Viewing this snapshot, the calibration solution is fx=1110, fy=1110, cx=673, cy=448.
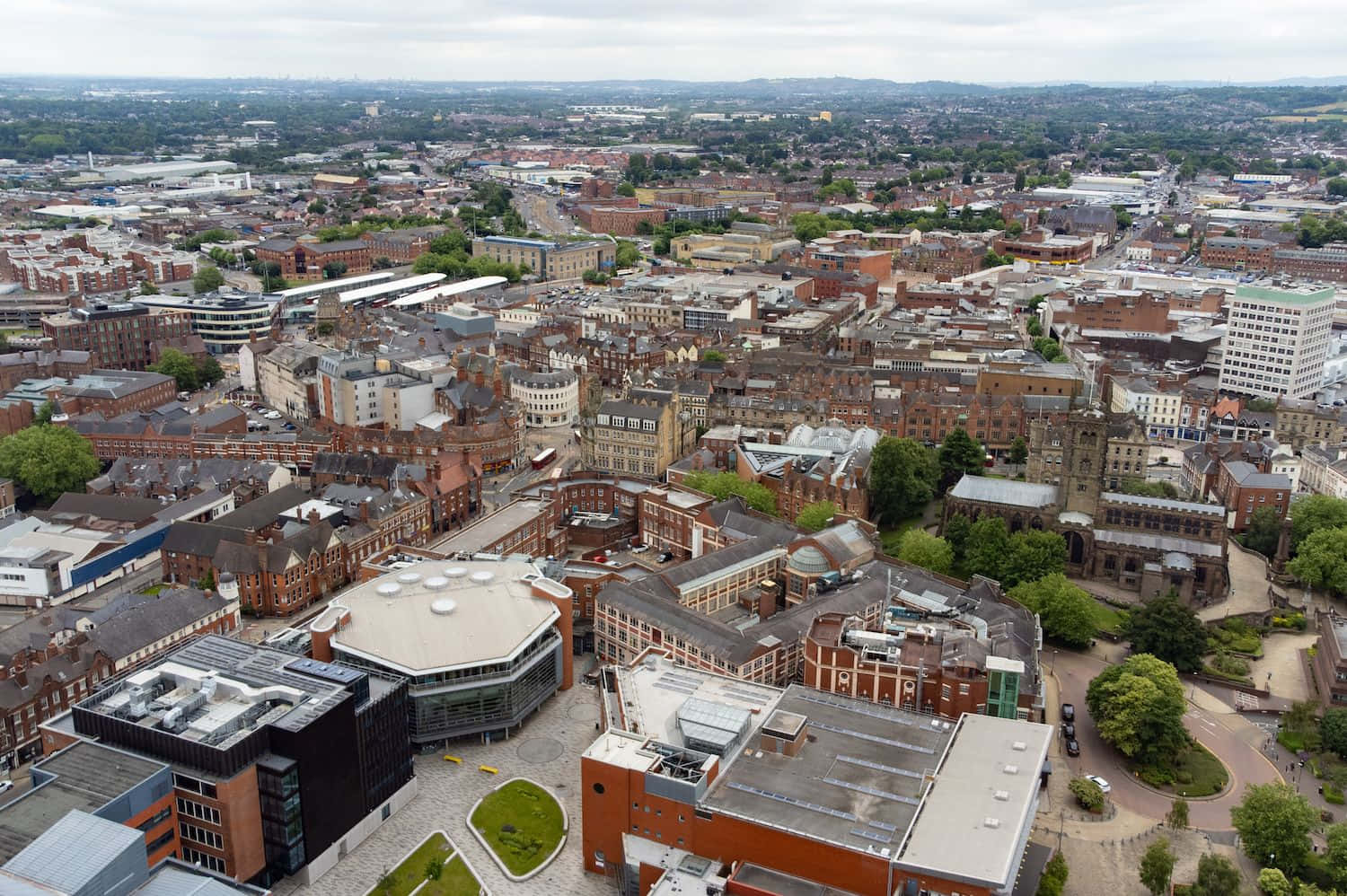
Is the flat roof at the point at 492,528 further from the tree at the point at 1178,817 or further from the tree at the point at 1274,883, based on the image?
the tree at the point at 1274,883

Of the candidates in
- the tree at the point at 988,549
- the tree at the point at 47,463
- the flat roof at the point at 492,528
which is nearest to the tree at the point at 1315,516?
the tree at the point at 988,549

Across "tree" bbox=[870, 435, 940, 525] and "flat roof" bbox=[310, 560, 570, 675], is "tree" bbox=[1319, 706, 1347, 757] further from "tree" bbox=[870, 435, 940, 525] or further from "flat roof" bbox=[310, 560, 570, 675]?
"flat roof" bbox=[310, 560, 570, 675]

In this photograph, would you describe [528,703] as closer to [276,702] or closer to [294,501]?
[276,702]

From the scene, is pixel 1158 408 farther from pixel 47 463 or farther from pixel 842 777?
pixel 47 463

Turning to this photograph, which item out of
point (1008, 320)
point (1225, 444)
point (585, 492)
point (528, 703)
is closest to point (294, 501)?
point (585, 492)

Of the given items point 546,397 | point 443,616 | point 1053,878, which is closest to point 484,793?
point 443,616
